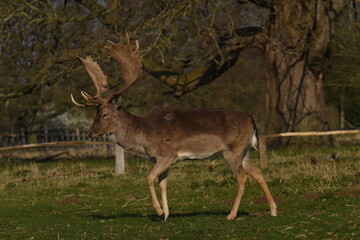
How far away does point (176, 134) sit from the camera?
10609mm

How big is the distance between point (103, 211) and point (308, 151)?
1195 centimetres

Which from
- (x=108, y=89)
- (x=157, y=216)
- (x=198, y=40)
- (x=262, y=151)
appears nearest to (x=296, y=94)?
(x=198, y=40)

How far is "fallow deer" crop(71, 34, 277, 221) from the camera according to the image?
1058cm

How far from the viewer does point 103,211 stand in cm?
1277

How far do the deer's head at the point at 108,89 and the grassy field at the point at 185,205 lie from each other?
1613mm

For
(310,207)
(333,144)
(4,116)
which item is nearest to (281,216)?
→ (310,207)

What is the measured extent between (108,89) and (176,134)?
58.4 inches

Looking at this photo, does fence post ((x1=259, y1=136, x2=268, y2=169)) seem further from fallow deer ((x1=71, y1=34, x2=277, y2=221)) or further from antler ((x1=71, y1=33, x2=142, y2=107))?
antler ((x1=71, y1=33, x2=142, y2=107))

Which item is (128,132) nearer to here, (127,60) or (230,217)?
(127,60)

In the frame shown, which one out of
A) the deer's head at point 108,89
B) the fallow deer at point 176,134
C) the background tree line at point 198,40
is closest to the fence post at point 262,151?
the background tree line at point 198,40

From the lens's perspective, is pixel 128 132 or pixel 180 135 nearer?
pixel 180 135

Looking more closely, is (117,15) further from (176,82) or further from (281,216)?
(281,216)

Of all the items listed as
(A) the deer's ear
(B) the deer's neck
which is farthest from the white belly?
(A) the deer's ear

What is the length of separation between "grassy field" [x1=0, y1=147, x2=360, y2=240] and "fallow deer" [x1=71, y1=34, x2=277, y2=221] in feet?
2.48
